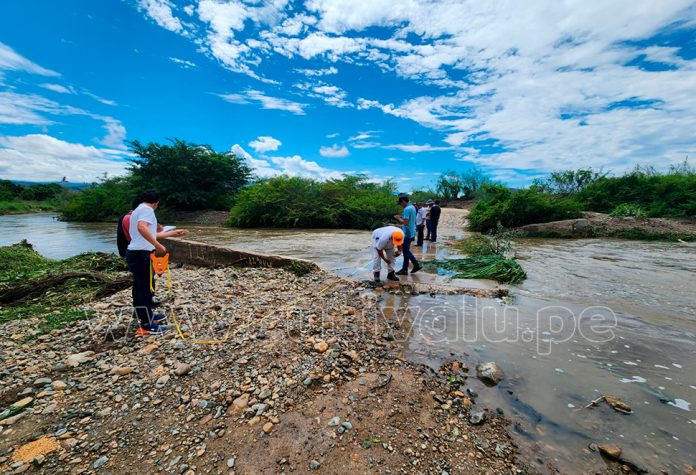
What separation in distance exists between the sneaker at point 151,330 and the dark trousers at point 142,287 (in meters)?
0.06

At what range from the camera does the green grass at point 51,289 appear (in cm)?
411

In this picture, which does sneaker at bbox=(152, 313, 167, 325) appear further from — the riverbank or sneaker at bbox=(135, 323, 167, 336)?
the riverbank

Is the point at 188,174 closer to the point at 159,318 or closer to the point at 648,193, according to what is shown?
the point at 159,318

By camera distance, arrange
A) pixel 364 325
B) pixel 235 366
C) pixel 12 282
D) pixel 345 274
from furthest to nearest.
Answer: pixel 345 274, pixel 12 282, pixel 364 325, pixel 235 366

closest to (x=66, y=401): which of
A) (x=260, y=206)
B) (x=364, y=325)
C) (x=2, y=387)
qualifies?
(x=2, y=387)

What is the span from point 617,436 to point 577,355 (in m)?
1.28

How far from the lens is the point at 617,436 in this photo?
2.35 m

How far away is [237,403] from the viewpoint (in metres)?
2.56

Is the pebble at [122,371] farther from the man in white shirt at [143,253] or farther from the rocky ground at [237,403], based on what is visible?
the man in white shirt at [143,253]

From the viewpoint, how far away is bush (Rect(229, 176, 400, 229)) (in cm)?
1911

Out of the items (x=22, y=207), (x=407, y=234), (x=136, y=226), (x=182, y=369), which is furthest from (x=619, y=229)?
(x=22, y=207)

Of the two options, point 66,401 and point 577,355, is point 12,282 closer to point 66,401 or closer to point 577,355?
point 66,401

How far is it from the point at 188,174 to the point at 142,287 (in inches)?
917

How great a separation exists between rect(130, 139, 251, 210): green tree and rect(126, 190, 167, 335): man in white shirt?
→ 73.8 ft
